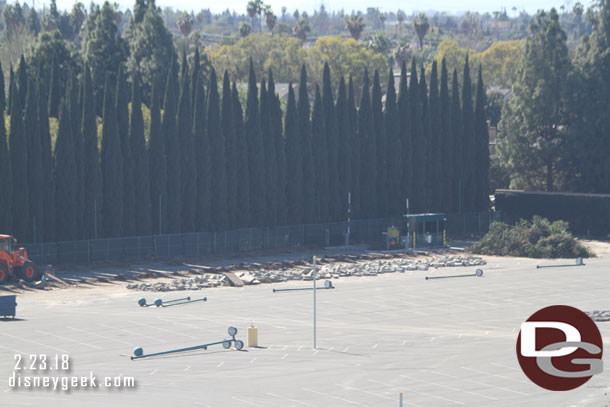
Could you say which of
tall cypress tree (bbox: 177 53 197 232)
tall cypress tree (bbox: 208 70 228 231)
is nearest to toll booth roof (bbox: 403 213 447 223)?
tall cypress tree (bbox: 208 70 228 231)

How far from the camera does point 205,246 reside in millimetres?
84688

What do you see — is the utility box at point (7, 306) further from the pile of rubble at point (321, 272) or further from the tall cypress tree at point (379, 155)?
the tall cypress tree at point (379, 155)

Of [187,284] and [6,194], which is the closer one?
[187,284]

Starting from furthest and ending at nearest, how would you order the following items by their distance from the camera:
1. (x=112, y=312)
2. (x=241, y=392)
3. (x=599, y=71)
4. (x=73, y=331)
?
(x=599, y=71) < (x=112, y=312) < (x=73, y=331) < (x=241, y=392)

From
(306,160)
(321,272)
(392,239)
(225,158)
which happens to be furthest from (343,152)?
(321,272)

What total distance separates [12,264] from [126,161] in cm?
1634

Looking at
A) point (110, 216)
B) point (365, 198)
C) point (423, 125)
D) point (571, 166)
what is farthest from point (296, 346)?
point (571, 166)

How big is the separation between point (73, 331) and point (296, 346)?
11.3 m

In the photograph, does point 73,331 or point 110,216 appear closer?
point 73,331

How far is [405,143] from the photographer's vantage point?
99.3 metres

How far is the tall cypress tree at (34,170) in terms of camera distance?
76500 mm

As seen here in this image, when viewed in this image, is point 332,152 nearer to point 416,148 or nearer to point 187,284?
point 416,148

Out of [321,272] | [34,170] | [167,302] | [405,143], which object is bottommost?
[321,272]

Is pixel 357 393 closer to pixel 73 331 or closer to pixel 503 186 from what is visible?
pixel 73 331
